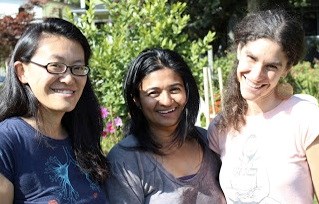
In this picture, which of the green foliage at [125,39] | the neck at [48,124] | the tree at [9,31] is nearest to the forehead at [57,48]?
the neck at [48,124]

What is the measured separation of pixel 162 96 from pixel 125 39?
13.2ft

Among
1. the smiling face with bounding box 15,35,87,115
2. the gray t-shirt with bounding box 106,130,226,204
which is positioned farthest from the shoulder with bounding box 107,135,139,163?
the smiling face with bounding box 15,35,87,115

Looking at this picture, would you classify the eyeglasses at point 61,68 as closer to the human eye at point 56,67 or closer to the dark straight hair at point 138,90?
the human eye at point 56,67

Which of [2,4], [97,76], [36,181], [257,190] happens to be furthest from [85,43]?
[2,4]

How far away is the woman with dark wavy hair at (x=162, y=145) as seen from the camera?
Answer: 2672mm

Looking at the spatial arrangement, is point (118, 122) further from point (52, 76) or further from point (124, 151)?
point (52, 76)

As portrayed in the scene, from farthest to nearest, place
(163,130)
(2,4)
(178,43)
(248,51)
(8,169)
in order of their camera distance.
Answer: (2,4) < (178,43) < (163,130) < (248,51) < (8,169)

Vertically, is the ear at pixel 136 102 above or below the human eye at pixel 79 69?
below

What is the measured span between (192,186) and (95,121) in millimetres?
584

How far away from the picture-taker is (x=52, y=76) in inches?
90.6

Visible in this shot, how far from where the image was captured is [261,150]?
2.63m

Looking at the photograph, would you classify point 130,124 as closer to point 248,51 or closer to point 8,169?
point 248,51

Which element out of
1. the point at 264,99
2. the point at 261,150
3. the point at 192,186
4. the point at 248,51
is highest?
→ the point at 248,51

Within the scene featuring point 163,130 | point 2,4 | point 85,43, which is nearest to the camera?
point 85,43
